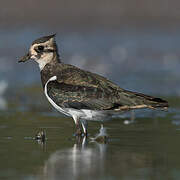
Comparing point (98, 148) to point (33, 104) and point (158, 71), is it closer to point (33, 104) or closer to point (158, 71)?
point (33, 104)

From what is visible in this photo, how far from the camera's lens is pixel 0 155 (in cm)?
954

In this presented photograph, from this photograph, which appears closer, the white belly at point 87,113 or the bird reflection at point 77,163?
the bird reflection at point 77,163

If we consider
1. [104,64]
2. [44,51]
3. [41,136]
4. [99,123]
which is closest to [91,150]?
[41,136]

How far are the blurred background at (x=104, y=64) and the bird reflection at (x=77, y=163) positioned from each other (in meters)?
0.16

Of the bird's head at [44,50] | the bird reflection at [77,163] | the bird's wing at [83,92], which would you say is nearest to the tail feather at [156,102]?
the bird's wing at [83,92]

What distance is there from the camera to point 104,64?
22672 mm

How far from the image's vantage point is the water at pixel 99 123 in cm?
855

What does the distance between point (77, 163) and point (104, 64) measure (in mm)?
13919

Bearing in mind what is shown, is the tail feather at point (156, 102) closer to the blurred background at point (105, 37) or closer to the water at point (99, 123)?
the water at point (99, 123)

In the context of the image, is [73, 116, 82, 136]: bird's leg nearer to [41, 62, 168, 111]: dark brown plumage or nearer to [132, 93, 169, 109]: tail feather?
[41, 62, 168, 111]: dark brown plumage

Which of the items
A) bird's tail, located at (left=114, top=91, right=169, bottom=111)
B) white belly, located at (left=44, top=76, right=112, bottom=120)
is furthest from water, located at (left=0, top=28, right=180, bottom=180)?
bird's tail, located at (left=114, top=91, right=169, bottom=111)

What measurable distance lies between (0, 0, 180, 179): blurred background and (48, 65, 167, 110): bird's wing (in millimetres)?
543

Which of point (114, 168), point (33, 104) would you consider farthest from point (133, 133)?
point (33, 104)

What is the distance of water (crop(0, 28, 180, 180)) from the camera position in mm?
8555
